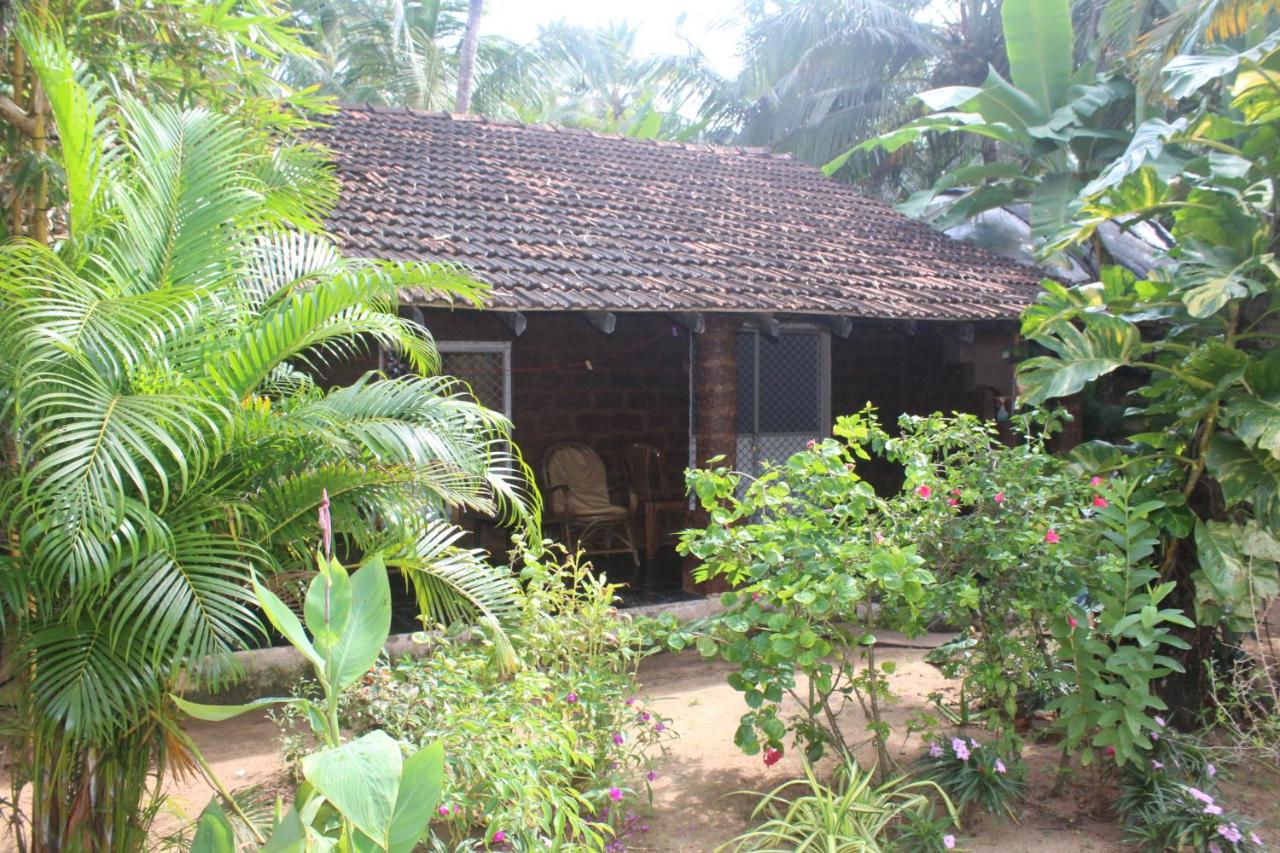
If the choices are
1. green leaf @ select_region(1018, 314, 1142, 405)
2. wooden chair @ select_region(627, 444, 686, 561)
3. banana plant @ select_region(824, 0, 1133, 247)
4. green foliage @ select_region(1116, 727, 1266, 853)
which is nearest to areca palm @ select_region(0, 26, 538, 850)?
green leaf @ select_region(1018, 314, 1142, 405)

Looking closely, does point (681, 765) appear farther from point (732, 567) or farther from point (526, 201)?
point (526, 201)

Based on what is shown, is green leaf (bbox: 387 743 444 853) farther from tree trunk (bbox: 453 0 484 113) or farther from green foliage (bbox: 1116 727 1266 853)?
tree trunk (bbox: 453 0 484 113)

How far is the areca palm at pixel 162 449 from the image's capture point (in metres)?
3.10

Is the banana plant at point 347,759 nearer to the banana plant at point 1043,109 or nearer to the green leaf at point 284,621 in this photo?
the green leaf at point 284,621

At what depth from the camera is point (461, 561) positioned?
415 centimetres

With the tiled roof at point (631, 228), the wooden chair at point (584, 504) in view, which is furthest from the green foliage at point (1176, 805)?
the wooden chair at point (584, 504)

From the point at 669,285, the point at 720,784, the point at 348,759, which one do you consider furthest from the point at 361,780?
the point at 669,285

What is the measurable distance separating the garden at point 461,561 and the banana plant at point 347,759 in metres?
0.01

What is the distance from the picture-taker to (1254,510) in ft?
16.4

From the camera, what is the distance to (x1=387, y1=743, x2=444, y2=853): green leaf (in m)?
2.46

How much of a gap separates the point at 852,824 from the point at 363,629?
234 centimetres

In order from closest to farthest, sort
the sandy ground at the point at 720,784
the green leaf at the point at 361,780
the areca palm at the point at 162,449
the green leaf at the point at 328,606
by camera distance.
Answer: the green leaf at the point at 361,780 → the green leaf at the point at 328,606 → the areca palm at the point at 162,449 → the sandy ground at the point at 720,784

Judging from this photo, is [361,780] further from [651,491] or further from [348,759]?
[651,491]

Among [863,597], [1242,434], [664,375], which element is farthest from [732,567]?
[664,375]
